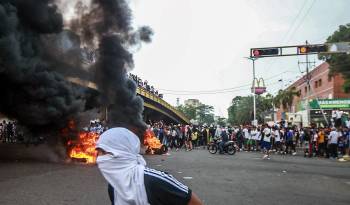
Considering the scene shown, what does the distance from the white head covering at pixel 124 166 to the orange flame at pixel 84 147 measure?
13.7 m

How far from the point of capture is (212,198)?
7.97 metres

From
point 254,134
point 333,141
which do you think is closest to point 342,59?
point 254,134

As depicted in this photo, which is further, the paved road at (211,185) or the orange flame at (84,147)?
the orange flame at (84,147)

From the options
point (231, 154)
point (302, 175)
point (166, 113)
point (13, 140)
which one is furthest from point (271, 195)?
point (166, 113)

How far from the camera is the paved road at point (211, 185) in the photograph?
7.89 meters

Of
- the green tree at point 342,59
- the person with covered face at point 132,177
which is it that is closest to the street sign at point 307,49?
the green tree at point 342,59

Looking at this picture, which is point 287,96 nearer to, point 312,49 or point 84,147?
point 312,49

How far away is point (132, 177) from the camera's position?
8.34ft

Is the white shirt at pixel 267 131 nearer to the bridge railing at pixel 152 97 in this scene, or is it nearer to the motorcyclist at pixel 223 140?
the motorcyclist at pixel 223 140

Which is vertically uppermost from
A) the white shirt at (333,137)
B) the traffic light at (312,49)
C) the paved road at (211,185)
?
the traffic light at (312,49)

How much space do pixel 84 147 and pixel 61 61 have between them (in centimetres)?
506

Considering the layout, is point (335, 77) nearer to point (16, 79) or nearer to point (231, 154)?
point (231, 154)

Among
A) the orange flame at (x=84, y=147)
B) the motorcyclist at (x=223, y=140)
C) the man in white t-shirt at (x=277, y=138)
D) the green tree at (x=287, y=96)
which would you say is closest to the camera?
the orange flame at (x=84, y=147)

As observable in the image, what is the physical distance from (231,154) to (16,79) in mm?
10746
